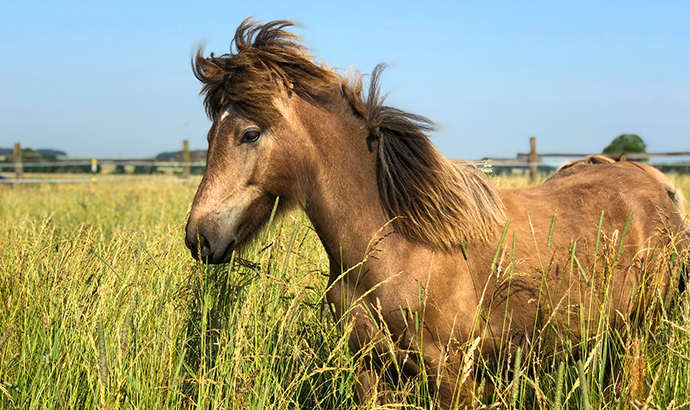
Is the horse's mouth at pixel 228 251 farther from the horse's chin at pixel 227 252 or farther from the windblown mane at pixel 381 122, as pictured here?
the windblown mane at pixel 381 122

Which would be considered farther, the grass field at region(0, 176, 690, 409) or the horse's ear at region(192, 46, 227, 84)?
the horse's ear at region(192, 46, 227, 84)

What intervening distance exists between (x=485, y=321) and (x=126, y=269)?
2061mm

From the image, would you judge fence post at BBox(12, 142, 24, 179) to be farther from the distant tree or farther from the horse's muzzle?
the distant tree

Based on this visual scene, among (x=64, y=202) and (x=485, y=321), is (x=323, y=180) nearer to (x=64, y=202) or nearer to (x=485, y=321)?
(x=485, y=321)

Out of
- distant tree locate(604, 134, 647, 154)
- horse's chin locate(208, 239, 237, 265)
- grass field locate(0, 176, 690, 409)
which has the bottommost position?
grass field locate(0, 176, 690, 409)

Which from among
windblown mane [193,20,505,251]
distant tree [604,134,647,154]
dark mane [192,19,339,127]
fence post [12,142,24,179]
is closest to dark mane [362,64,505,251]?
windblown mane [193,20,505,251]

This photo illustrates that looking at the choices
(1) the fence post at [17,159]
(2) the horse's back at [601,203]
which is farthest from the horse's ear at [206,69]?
(1) the fence post at [17,159]

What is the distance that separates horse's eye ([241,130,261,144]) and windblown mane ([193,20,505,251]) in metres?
0.04

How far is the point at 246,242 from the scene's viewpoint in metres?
2.38

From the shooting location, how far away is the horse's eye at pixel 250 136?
227 cm

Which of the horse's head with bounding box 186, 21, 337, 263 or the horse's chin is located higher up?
the horse's head with bounding box 186, 21, 337, 263

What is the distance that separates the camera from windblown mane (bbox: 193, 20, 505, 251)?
2332 mm

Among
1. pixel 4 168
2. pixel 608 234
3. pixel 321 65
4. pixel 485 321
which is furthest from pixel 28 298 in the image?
pixel 4 168

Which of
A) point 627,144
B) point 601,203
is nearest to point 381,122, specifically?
point 601,203
